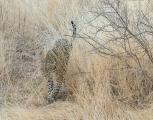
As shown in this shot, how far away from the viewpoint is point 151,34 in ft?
14.6

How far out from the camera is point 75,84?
459 centimetres

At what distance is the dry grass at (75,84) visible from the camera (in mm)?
4160

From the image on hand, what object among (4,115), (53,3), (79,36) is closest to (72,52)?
(79,36)

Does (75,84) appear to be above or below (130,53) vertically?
below

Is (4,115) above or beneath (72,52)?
beneath

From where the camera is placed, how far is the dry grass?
4160mm

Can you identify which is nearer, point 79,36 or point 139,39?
point 139,39

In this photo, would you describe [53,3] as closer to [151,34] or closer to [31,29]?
[31,29]

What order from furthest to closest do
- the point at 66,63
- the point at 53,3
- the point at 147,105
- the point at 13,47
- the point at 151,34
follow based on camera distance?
the point at 53,3, the point at 13,47, the point at 66,63, the point at 151,34, the point at 147,105

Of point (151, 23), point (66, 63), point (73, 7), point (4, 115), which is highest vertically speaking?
point (73, 7)

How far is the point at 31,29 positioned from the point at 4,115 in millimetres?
2035

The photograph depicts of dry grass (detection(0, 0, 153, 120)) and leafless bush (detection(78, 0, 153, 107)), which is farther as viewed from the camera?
leafless bush (detection(78, 0, 153, 107))

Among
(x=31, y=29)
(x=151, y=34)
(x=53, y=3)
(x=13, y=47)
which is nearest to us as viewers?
(x=151, y=34)

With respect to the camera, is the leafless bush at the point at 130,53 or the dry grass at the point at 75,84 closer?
the dry grass at the point at 75,84
